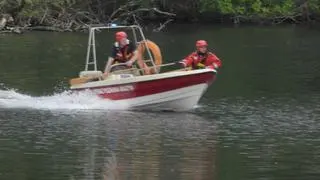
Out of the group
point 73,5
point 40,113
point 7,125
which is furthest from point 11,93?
point 73,5

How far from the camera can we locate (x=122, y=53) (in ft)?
62.5

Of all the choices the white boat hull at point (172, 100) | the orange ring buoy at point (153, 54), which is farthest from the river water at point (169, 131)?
the orange ring buoy at point (153, 54)

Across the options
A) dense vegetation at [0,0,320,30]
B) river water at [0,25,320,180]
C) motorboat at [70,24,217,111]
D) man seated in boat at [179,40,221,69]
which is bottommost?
river water at [0,25,320,180]

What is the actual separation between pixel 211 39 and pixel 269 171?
30914 millimetres

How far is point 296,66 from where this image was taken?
29.1m

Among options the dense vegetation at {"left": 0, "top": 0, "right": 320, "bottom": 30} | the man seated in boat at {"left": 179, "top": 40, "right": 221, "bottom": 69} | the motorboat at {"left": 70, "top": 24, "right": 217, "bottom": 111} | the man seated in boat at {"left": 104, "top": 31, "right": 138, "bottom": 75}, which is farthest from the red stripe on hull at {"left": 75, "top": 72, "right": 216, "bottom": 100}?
the dense vegetation at {"left": 0, "top": 0, "right": 320, "bottom": 30}

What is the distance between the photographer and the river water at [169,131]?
12352 millimetres

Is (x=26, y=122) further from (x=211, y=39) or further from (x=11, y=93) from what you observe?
(x=211, y=39)

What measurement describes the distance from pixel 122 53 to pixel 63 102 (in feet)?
6.35

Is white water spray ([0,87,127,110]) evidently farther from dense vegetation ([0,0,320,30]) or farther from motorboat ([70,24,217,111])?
dense vegetation ([0,0,320,30])

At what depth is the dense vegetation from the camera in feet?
151

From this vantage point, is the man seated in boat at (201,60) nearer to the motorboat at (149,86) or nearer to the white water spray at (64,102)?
the motorboat at (149,86)

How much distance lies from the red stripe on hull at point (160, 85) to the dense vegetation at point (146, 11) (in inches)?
1071

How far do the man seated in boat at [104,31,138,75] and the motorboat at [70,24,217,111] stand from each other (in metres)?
0.09
